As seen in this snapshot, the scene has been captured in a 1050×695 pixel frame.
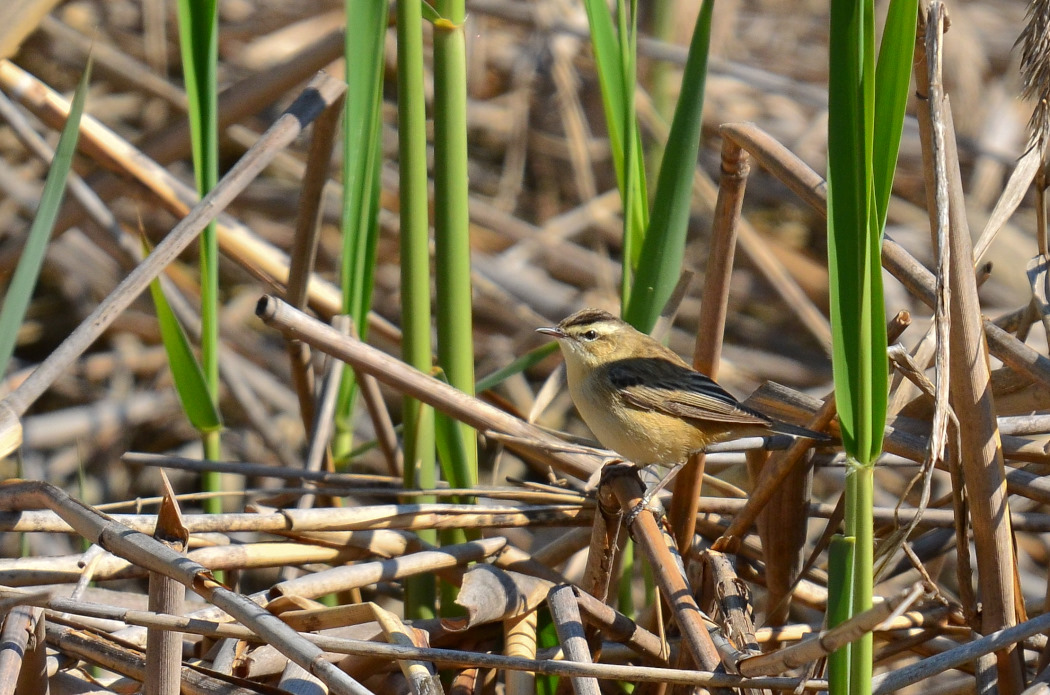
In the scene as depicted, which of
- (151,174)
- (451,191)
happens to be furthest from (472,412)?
(151,174)

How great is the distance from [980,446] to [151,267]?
1749 mm

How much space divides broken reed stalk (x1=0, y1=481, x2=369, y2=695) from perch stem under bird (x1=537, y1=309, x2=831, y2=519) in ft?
4.53

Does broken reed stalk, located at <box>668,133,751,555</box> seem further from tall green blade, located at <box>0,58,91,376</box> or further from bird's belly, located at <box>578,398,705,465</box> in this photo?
tall green blade, located at <box>0,58,91,376</box>

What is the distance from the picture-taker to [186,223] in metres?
2.18

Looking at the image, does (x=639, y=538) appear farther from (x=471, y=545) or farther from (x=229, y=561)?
(x=229, y=561)

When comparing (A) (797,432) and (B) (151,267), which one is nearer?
(B) (151,267)

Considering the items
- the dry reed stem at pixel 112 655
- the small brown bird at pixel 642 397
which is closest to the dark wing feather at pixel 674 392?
the small brown bird at pixel 642 397

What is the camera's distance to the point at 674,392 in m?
3.27

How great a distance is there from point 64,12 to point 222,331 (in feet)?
7.28

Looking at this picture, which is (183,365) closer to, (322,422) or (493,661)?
(322,422)

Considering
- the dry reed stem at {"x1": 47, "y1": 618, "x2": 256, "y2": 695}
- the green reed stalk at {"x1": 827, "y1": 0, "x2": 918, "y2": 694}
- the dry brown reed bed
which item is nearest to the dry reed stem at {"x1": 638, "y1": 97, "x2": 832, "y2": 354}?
the dry brown reed bed

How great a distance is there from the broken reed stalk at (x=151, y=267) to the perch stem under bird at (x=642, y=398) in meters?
1.07

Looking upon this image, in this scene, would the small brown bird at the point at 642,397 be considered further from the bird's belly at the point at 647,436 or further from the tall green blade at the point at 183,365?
the tall green blade at the point at 183,365

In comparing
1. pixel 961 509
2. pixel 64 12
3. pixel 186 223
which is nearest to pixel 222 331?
pixel 64 12
